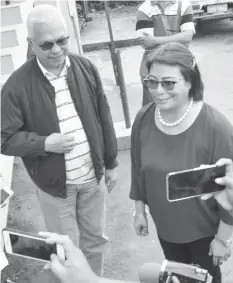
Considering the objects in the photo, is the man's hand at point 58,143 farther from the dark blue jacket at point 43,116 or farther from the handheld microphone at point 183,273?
the handheld microphone at point 183,273

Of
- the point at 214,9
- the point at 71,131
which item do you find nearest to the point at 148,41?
the point at 71,131

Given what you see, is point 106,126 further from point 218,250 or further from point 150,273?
point 150,273

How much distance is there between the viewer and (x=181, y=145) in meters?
2.24

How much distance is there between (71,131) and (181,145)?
0.71 metres

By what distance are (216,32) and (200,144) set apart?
798 centimetres

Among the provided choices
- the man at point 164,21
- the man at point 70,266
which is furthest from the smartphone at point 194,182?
the man at point 164,21

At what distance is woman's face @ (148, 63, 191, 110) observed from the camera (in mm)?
2211

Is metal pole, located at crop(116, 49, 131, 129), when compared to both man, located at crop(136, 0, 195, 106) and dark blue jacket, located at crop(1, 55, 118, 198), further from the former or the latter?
dark blue jacket, located at crop(1, 55, 118, 198)

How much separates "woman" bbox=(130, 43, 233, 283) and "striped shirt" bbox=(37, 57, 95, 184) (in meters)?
0.35

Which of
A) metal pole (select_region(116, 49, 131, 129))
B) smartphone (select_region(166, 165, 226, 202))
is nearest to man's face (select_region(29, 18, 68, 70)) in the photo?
smartphone (select_region(166, 165, 226, 202))

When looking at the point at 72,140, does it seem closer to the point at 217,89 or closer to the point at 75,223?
the point at 75,223

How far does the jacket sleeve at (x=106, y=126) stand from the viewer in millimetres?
2746

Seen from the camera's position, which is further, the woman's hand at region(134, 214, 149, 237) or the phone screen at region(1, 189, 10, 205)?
the woman's hand at region(134, 214, 149, 237)

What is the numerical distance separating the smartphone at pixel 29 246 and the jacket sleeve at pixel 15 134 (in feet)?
2.38
